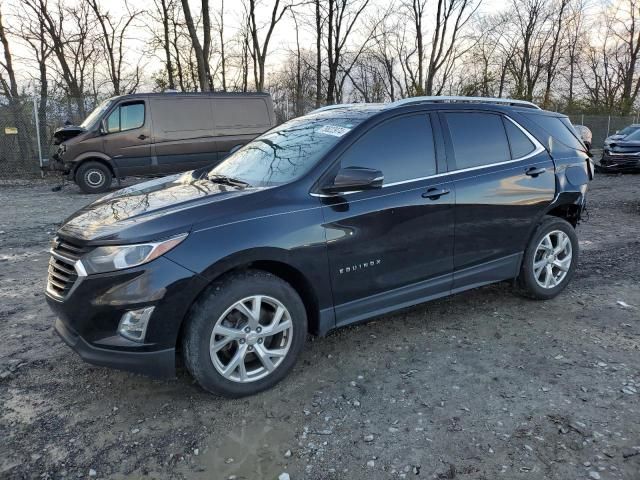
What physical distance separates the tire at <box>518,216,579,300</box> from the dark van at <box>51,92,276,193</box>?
8.09 metres

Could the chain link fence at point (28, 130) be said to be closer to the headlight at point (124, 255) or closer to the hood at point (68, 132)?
the hood at point (68, 132)

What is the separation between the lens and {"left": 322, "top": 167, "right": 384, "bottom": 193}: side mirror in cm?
317

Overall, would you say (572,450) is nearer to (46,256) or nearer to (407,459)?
(407,459)

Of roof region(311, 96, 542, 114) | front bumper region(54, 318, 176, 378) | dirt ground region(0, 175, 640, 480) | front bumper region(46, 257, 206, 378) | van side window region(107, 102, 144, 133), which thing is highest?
van side window region(107, 102, 144, 133)

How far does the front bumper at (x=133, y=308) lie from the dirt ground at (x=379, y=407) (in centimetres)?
38

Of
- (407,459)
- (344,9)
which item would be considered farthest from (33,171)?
(344,9)

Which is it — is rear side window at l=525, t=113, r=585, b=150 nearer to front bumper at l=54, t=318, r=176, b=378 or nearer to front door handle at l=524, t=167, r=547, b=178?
front door handle at l=524, t=167, r=547, b=178

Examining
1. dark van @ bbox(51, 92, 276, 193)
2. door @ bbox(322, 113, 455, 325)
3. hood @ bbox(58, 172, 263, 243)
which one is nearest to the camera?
hood @ bbox(58, 172, 263, 243)

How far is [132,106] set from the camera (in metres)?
11.4

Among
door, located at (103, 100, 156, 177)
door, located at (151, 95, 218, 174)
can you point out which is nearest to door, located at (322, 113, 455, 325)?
door, located at (151, 95, 218, 174)

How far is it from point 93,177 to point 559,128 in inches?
394

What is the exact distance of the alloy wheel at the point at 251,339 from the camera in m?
2.92

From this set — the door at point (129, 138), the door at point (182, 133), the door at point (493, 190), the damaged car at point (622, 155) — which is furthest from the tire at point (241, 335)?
the damaged car at point (622, 155)

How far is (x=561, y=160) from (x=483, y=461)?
3.02 metres
